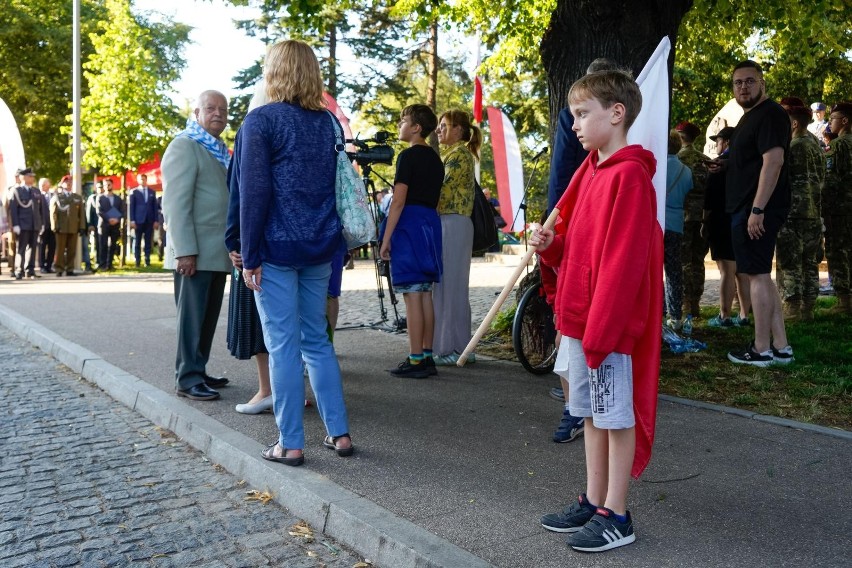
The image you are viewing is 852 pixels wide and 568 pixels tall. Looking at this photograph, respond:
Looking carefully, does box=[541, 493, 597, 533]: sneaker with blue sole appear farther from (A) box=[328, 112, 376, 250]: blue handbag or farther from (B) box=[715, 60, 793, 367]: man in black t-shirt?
(B) box=[715, 60, 793, 367]: man in black t-shirt

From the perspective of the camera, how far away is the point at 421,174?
22.2 ft

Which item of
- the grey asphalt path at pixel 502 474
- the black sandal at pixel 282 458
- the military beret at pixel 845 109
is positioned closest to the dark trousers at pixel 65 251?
the grey asphalt path at pixel 502 474

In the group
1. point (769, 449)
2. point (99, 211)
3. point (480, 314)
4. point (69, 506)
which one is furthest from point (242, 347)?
point (99, 211)

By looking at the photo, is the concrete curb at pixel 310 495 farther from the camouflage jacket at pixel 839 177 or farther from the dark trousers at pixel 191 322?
the camouflage jacket at pixel 839 177

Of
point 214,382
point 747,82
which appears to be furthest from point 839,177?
point 214,382

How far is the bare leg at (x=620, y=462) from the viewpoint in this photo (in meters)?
3.39

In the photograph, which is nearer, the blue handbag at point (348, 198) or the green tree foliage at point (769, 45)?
the blue handbag at point (348, 198)

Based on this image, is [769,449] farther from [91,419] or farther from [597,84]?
[91,419]

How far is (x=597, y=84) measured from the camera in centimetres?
339

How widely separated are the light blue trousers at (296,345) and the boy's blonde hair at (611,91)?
6.11 ft

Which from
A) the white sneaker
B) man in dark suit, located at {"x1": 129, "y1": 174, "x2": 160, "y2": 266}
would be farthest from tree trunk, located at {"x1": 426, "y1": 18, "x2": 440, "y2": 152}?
the white sneaker

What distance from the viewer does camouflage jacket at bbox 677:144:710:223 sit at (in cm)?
923

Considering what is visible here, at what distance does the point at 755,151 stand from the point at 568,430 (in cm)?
324

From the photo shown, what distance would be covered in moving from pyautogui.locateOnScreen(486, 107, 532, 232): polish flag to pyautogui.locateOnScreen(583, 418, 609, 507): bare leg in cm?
558
